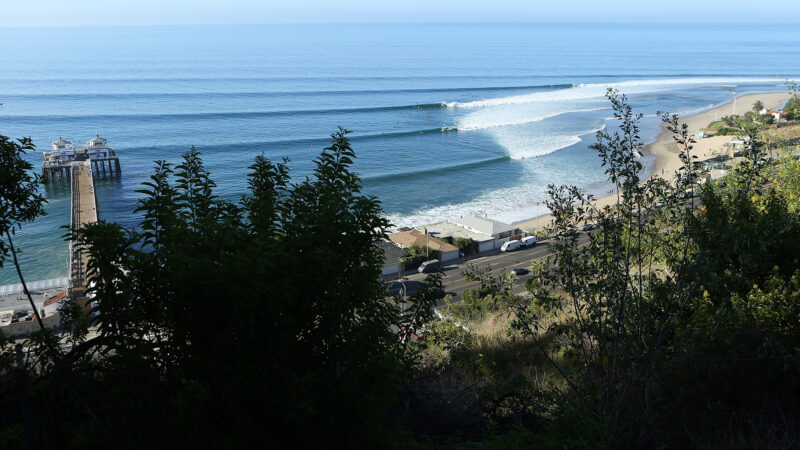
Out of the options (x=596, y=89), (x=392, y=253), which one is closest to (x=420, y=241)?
(x=392, y=253)

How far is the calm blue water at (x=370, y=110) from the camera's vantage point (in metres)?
37.8

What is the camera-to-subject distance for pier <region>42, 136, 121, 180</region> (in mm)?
39219

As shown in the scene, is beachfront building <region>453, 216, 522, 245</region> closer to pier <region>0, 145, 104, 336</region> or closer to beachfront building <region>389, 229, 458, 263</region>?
beachfront building <region>389, 229, 458, 263</region>

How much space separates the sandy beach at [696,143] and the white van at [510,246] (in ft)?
5.10

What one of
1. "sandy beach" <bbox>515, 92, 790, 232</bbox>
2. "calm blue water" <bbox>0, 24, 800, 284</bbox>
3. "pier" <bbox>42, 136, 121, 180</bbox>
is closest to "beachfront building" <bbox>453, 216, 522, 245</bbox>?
"sandy beach" <bbox>515, 92, 790, 232</bbox>

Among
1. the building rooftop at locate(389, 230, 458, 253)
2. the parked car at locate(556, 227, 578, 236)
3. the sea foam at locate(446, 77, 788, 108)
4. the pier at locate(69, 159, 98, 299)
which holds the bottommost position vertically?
the building rooftop at locate(389, 230, 458, 253)

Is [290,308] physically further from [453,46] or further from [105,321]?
[453,46]

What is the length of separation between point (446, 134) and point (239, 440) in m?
50.3

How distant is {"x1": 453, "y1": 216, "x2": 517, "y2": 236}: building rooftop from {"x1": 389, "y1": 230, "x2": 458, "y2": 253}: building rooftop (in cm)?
303

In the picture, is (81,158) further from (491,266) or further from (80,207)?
(491,266)

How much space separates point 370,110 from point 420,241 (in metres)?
35.9

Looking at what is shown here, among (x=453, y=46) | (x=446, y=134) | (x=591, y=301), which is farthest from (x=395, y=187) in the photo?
(x=453, y=46)

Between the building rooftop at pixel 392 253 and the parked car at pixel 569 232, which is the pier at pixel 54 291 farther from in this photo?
the building rooftop at pixel 392 253

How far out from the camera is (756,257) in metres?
5.66
